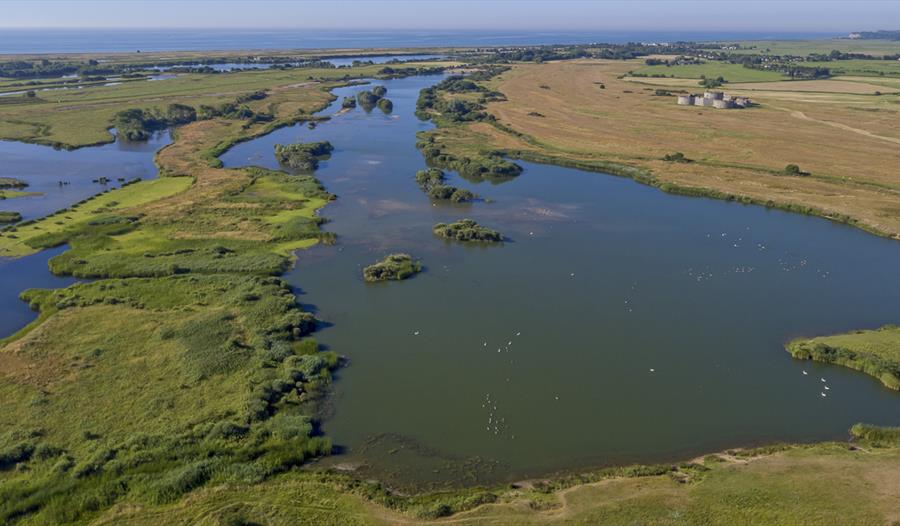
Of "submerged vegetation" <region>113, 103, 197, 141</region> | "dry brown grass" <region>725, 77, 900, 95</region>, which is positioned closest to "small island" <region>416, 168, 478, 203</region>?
"submerged vegetation" <region>113, 103, 197, 141</region>

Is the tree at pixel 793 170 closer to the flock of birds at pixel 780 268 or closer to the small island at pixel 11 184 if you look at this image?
the flock of birds at pixel 780 268

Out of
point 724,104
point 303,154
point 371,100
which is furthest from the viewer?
point 371,100

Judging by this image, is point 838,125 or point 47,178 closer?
point 47,178

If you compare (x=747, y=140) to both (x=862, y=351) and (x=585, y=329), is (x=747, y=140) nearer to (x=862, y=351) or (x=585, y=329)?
(x=862, y=351)

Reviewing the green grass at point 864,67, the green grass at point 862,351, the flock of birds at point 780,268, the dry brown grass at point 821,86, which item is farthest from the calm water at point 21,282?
the green grass at point 864,67

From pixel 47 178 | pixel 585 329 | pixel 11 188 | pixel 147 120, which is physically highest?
pixel 147 120

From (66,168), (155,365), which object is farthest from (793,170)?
(66,168)
